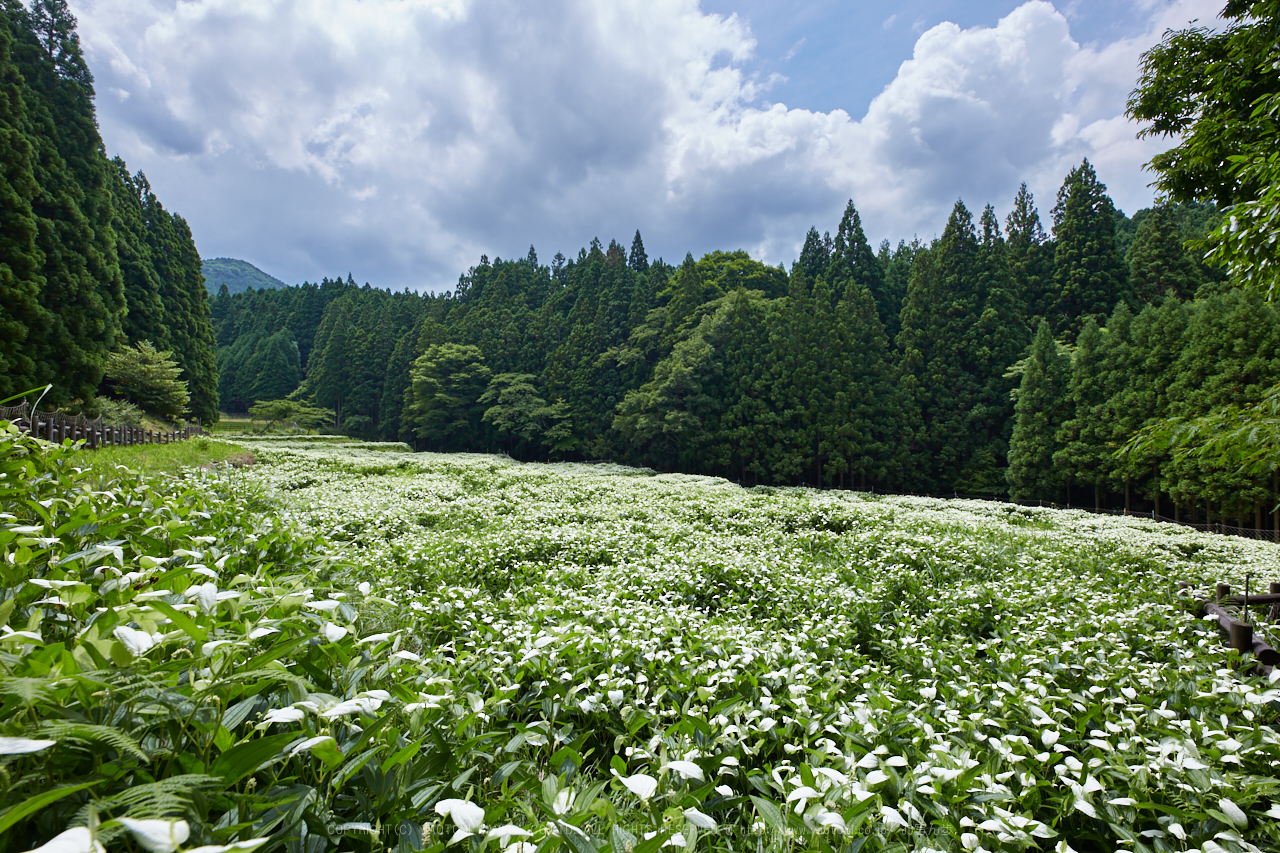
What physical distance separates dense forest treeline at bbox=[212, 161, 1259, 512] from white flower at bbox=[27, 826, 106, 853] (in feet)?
→ 57.3

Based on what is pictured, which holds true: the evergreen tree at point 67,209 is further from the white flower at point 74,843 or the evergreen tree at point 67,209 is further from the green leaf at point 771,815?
the green leaf at point 771,815

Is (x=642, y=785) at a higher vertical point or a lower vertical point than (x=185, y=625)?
lower

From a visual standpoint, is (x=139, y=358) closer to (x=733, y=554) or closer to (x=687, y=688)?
(x=733, y=554)

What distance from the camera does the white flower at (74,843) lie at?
1.87 ft

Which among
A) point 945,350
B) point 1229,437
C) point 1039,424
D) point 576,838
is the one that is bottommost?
point 576,838

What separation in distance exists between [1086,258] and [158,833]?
34669 millimetres

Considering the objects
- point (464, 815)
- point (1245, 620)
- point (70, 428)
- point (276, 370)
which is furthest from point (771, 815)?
point (276, 370)

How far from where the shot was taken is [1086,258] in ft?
83.6

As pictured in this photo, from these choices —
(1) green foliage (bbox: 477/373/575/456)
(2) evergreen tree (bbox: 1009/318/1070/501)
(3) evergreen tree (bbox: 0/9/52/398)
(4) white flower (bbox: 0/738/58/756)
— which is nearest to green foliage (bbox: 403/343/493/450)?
(1) green foliage (bbox: 477/373/575/456)

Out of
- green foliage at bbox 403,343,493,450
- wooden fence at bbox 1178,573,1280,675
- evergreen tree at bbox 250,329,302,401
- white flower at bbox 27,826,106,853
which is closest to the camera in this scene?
white flower at bbox 27,826,106,853

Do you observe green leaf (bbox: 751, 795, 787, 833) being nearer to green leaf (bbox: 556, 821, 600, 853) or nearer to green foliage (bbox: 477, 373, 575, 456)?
green leaf (bbox: 556, 821, 600, 853)

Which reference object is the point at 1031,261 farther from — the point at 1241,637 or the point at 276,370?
the point at 276,370

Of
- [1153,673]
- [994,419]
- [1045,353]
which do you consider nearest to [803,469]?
[994,419]

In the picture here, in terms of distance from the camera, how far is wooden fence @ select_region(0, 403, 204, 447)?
7363 mm
